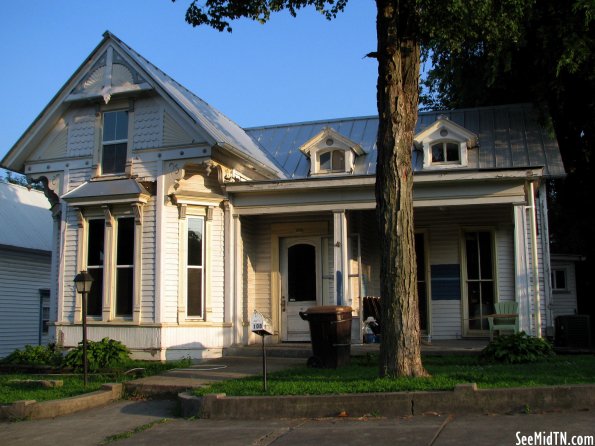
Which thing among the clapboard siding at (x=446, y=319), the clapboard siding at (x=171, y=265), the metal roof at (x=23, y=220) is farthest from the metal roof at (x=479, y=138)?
the metal roof at (x=23, y=220)

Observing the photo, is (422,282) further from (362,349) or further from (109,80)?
(109,80)

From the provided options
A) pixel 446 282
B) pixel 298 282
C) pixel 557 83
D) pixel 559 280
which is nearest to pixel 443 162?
pixel 446 282

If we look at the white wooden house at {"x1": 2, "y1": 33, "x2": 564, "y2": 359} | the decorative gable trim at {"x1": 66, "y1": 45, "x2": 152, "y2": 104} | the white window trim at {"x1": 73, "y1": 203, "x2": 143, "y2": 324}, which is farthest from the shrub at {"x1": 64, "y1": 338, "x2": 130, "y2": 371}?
the decorative gable trim at {"x1": 66, "y1": 45, "x2": 152, "y2": 104}

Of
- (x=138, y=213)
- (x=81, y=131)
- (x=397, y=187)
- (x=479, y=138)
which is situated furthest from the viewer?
(x=479, y=138)

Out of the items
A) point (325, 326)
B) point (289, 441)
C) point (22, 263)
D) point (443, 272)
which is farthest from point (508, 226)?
point (22, 263)

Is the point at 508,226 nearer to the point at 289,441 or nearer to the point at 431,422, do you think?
the point at 431,422

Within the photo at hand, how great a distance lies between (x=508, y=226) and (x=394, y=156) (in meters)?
7.52

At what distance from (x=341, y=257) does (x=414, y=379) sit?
567 cm

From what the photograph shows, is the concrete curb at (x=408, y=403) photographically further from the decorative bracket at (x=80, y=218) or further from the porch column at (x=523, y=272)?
the decorative bracket at (x=80, y=218)

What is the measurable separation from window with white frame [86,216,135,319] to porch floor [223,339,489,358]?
103 inches

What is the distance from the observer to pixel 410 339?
30.2ft

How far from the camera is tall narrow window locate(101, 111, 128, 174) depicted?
50.2 ft

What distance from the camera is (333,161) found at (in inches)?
671

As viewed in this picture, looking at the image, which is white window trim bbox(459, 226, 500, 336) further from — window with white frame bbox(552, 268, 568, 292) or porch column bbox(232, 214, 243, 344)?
porch column bbox(232, 214, 243, 344)
